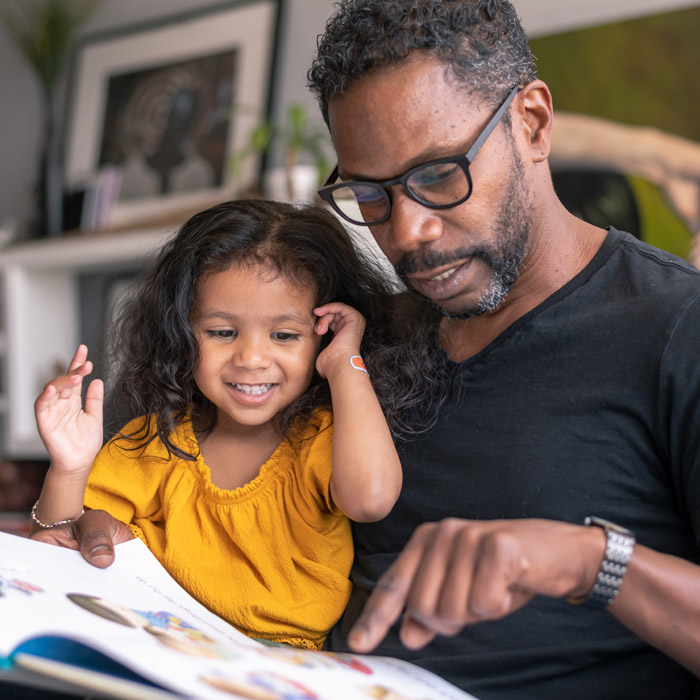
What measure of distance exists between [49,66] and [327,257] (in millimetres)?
2913

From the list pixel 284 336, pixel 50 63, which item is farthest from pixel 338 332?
pixel 50 63

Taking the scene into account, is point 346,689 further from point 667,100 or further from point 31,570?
point 667,100

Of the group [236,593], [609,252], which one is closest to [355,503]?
[236,593]

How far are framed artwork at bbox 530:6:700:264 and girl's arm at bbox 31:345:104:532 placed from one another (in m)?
1.78

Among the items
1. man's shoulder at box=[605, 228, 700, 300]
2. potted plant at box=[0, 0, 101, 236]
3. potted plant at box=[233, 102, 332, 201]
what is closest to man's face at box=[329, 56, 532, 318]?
man's shoulder at box=[605, 228, 700, 300]

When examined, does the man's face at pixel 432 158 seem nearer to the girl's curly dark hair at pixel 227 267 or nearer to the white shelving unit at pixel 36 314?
the girl's curly dark hair at pixel 227 267

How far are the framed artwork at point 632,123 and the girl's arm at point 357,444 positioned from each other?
1.55 m

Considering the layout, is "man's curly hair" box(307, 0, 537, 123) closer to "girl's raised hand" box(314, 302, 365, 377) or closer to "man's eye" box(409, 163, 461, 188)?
"man's eye" box(409, 163, 461, 188)

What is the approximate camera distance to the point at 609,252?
1100mm

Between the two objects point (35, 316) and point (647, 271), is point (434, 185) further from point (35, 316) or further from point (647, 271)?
point (35, 316)

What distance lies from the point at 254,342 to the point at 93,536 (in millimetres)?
355

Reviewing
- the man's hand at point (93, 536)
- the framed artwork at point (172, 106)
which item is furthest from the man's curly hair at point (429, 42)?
the framed artwork at point (172, 106)

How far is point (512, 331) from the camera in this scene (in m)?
1.10

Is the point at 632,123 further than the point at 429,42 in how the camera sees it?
Yes
